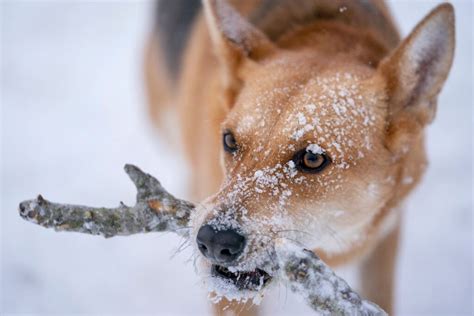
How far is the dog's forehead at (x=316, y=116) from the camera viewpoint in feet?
8.54

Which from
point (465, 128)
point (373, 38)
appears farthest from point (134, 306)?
point (465, 128)

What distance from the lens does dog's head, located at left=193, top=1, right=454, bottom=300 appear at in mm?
2334

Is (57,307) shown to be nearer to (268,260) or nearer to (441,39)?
(268,260)

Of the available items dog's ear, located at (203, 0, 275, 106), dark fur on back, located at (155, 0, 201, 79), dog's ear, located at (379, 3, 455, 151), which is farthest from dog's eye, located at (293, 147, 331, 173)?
dark fur on back, located at (155, 0, 201, 79)

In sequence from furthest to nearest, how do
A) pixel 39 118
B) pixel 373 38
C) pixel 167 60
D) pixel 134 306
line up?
pixel 39 118
pixel 167 60
pixel 134 306
pixel 373 38

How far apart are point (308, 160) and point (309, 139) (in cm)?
10

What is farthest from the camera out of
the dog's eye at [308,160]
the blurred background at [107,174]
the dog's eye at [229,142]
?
the blurred background at [107,174]

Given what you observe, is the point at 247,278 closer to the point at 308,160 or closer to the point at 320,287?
the point at 320,287

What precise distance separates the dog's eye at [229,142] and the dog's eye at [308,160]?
344mm

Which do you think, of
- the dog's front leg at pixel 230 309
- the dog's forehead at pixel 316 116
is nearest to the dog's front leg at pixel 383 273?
the dog's front leg at pixel 230 309

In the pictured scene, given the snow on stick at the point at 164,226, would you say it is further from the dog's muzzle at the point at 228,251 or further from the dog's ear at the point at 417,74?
the dog's ear at the point at 417,74

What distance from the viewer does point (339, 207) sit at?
2775mm

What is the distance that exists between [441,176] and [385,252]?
1.77 meters

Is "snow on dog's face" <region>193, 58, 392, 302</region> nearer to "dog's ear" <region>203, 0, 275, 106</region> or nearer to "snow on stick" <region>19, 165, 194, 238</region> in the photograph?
"snow on stick" <region>19, 165, 194, 238</region>
